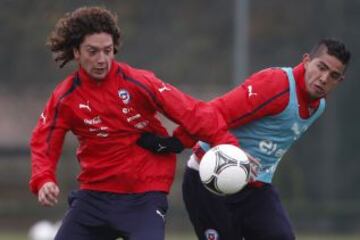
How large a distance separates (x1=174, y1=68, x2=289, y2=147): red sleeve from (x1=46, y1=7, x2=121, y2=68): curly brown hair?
2.32 feet

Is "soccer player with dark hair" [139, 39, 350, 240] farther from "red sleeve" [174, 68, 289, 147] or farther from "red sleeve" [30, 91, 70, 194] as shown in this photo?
"red sleeve" [30, 91, 70, 194]

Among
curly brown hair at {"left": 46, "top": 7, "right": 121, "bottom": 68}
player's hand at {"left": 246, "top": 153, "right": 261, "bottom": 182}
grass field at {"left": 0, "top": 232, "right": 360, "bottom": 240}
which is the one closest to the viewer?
player's hand at {"left": 246, "top": 153, "right": 261, "bottom": 182}

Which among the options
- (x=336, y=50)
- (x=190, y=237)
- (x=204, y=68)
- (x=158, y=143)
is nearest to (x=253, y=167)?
(x=158, y=143)

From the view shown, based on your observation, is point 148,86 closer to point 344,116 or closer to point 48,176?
point 48,176

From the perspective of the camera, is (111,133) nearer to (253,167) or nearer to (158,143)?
(158,143)

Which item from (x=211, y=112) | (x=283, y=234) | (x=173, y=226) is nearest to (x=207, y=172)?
(x=211, y=112)

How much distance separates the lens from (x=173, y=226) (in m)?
14.1

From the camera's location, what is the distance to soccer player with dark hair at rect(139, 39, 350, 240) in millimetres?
6672

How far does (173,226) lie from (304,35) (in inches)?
112

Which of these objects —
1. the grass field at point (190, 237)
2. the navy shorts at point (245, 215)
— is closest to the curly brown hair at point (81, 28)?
the navy shorts at point (245, 215)

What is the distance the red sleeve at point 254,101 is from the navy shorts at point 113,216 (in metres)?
0.61

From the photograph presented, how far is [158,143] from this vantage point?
21.1 feet

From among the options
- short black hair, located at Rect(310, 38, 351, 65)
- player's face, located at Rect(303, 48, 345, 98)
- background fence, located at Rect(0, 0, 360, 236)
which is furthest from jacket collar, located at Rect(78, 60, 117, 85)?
background fence, located at Rect(0, 0, 360, 236)

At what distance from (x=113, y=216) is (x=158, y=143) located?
463mm
